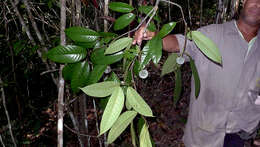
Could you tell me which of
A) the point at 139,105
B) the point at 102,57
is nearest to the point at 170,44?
the point at 102,57

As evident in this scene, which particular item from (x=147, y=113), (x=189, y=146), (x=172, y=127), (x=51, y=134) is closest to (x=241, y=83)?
(x=189, y=146)

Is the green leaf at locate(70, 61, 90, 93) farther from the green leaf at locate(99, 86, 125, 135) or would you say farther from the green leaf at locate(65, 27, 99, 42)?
the green leaf at locate(99, 86, 125, 135)

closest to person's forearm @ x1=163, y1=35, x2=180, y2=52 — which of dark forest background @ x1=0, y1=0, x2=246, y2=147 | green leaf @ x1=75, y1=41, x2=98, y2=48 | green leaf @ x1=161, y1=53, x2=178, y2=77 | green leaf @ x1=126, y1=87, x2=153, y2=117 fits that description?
green leaf @ x1=161, y1=53, x2=178, y2=77

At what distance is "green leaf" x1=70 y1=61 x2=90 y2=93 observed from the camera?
0.70 m

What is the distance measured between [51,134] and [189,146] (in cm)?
137

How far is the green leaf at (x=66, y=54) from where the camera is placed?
67 centimetres

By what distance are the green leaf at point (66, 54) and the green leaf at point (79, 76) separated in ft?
0.10

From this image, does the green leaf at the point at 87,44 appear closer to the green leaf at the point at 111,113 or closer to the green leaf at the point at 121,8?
the green leaf at the point at 121,8

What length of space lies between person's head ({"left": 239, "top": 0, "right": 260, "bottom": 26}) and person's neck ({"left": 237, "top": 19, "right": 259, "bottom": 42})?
0.07ft

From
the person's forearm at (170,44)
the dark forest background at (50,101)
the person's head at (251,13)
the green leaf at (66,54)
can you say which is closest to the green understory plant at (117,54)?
the green leaf at (66,54)

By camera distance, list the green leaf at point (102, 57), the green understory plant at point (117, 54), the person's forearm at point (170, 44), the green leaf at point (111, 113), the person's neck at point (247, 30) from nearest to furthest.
A: the green leaf at point (111, 113)
the green understory plant at point (117, 54)
the green leaf at point (102, 57)
the person's forearm at point (170, 44)
the person's neck at point (247, 30)

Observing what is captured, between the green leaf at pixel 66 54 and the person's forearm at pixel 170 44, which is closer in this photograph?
the green leaf at pixel 66 54

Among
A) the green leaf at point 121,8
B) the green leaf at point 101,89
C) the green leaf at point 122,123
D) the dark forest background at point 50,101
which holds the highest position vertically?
the green leaf at point 121,8

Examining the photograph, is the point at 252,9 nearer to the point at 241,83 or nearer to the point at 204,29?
the point at 204,29
